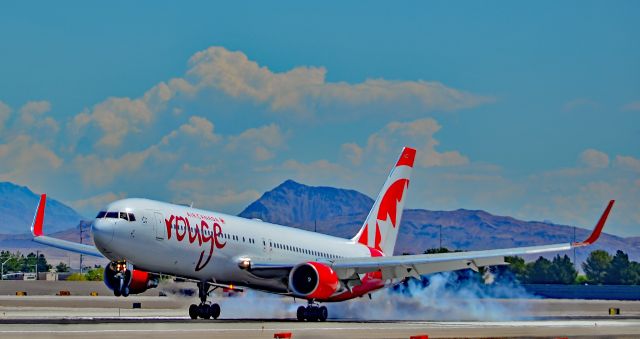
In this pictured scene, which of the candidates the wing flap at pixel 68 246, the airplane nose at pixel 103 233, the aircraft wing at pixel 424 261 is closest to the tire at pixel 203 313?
the aircraft wing at pixel 424 261

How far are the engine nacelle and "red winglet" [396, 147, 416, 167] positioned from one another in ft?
54.8

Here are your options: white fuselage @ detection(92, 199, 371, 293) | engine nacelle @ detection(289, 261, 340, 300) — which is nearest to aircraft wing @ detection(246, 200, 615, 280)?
white fuselage @ detection(92, 199, 371, 293)

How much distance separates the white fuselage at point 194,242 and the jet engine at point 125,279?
0.67 m

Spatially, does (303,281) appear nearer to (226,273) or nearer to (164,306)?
(226,273)

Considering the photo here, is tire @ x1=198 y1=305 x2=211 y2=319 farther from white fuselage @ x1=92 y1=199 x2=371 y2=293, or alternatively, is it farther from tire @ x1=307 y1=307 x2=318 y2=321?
tire @ x1=307 y1=307 x2=318 y2=321

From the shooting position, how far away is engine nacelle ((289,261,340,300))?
2422 inches

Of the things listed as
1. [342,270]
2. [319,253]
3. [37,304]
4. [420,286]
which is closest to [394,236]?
[420,286]

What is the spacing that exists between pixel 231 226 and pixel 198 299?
687 cm

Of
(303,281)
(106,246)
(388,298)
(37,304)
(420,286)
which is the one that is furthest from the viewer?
(37,304)

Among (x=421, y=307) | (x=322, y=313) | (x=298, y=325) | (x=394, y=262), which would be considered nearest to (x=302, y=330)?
(x=298, y=325)

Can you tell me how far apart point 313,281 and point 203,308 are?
5.95 m

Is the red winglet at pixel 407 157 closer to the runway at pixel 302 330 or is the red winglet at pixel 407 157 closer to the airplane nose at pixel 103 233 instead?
the runway at pixel 302 330

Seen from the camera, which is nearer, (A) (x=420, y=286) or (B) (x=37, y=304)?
(A) (x=420, y=286)

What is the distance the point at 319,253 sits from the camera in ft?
233
